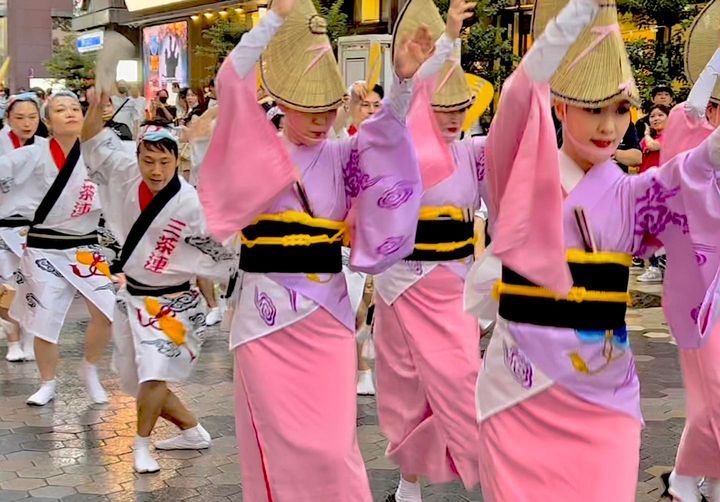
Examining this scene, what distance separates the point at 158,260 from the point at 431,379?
4.61ft

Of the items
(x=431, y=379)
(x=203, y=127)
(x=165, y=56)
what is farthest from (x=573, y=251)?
(x=165, y=56)

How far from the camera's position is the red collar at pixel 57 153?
6117 mm

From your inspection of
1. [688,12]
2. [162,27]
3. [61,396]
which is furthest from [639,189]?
[162,27]

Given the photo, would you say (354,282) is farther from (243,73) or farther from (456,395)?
(243,73)

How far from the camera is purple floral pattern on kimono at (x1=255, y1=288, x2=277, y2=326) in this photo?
11.8 feet

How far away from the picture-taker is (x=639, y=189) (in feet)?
9.52

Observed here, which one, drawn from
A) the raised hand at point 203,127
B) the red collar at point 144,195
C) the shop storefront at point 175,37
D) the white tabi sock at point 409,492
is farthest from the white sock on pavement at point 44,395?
the shop storefront at point 175,37

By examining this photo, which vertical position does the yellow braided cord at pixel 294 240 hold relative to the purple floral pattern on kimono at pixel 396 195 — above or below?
below

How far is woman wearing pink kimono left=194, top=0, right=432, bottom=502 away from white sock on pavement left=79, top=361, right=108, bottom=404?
2.62 meters

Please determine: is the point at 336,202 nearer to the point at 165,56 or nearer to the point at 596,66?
the point at 596,66

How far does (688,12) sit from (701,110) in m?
7.80

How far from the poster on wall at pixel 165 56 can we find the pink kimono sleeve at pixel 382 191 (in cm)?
2209

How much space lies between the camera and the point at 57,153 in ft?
20.2

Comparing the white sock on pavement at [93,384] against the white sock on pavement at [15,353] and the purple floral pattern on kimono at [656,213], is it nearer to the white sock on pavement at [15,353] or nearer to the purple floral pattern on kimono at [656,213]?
the white sock on pavement at [15,353]
